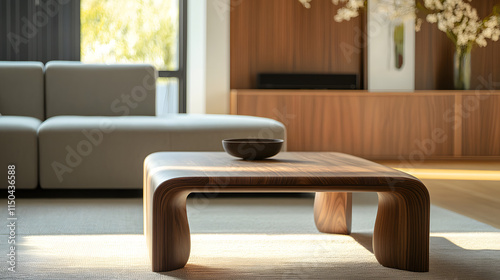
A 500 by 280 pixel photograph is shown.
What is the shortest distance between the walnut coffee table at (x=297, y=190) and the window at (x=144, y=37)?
4010mm

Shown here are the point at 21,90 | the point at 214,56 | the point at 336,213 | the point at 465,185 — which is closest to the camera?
the point at 336,213

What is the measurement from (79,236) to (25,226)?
31 centimetres

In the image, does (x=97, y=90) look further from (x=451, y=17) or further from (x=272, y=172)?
(x=451, y=17)

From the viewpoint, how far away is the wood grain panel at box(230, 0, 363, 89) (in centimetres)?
576

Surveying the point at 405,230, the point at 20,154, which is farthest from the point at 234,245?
the point at 20,154

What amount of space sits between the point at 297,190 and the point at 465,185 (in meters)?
2.46

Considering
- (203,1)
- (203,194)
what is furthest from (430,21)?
(203,194)

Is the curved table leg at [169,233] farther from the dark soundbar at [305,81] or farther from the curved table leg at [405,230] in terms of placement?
the dark soundbar at [305,81]

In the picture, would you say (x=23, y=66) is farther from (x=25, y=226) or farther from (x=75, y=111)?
(x=25, y=226)

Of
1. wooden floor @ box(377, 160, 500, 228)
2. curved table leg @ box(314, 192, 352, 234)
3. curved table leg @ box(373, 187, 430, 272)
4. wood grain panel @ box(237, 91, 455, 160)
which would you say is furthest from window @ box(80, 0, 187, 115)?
curved table leg @ box(373, 187, 430, 272)

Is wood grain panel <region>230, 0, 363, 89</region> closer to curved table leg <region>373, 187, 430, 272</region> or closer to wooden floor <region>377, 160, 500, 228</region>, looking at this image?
wooden floor <region>377, 160, 500, 228</region>

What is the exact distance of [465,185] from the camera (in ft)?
12.7

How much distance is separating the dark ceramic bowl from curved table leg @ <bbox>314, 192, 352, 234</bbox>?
354 mm

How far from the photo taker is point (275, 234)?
236 cm
